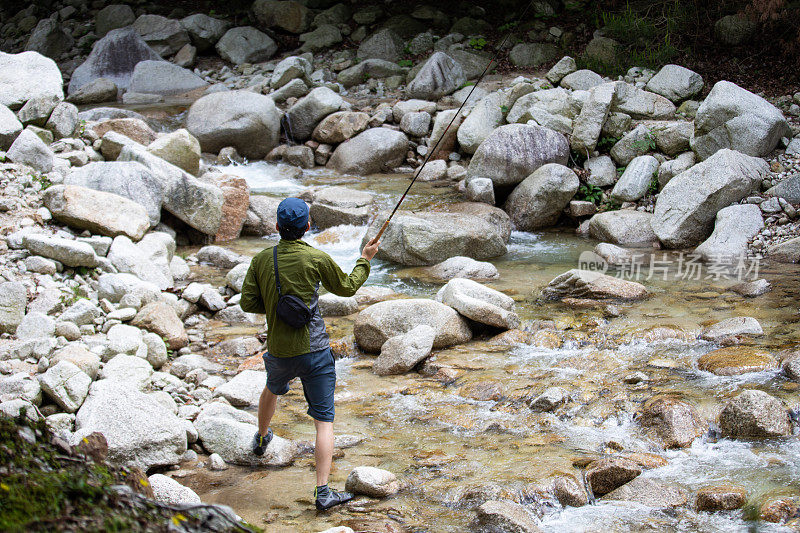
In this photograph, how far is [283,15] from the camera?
20.3 meters

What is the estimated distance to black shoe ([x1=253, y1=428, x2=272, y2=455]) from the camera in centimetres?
428

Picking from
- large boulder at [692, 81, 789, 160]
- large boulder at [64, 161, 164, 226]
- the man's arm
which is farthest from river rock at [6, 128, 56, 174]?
large boulder at [692, 81, 789, 160]

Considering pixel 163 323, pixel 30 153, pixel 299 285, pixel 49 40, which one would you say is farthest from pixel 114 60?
pixel 299 285

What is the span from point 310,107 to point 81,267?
8665mm

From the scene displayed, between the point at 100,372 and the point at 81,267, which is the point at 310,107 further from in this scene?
the point at 100,372

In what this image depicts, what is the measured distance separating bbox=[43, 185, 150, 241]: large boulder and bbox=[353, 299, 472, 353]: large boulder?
344cm

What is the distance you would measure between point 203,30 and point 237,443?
18192 millimetres

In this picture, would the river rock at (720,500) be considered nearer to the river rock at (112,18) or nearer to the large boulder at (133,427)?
the large boulder at (133,427)

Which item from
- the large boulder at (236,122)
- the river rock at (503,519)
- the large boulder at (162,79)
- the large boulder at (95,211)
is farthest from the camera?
the large boulder at (162,79)

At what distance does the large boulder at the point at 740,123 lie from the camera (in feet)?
33.6

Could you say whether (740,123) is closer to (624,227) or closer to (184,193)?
(624,227)

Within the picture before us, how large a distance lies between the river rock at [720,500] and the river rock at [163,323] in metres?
4.77

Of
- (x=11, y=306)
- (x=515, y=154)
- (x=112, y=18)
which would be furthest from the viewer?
(x=112, y=18)

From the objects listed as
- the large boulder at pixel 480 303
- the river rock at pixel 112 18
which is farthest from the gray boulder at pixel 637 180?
the river rock at pixel 112 18
